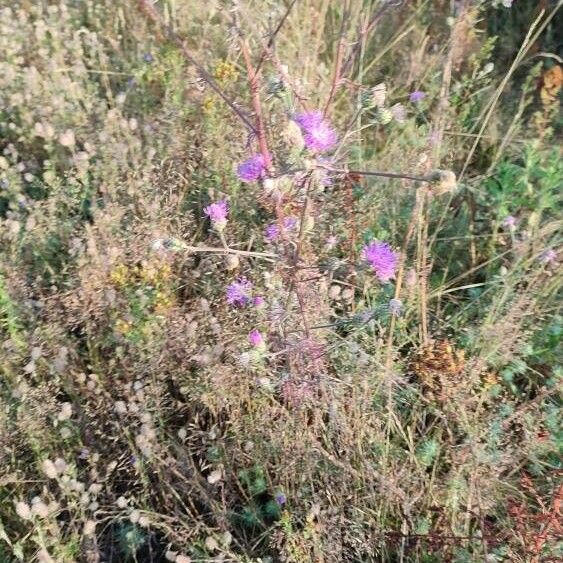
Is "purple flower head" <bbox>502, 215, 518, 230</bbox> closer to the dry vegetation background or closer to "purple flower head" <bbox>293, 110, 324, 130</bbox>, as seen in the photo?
the dry vegetation background

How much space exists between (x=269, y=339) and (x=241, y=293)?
0.41ft

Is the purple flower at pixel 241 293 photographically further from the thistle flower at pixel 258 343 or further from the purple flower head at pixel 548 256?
the purple flower head at pixel 548 256

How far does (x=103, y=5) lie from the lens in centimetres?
294

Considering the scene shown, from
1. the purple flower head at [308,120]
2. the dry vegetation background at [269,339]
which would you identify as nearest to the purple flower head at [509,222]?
the dry vegetation background at [269,339]

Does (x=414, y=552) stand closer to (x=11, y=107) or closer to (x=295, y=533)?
(x=295, y=533)

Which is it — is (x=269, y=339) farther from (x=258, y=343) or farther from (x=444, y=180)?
(x=444, y=180)

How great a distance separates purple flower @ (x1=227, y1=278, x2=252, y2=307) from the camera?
161cm

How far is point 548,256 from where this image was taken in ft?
6.18

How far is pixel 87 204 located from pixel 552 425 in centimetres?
148

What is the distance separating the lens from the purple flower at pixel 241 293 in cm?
161

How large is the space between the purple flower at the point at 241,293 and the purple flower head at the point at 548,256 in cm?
80

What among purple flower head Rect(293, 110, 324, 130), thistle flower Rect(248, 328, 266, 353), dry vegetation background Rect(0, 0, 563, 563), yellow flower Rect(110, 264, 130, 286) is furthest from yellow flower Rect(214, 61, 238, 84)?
thistle flower Rect(248, 328, 266, 353)

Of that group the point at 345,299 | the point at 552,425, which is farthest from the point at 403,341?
the point at 552,425

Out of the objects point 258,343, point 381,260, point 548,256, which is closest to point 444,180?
point 381,260
